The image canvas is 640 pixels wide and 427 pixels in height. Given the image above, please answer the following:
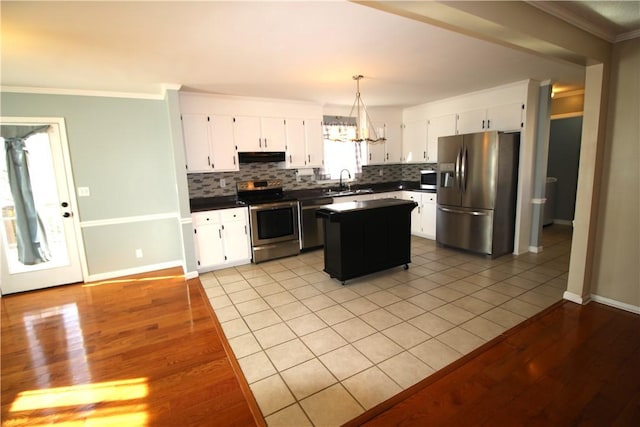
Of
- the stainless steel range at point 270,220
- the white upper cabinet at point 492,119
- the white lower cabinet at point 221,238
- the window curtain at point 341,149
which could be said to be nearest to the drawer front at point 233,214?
the white lower cabinet at point 221,238

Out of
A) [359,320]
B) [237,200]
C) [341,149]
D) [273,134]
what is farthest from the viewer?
[341,149]

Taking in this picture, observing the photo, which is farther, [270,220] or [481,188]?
[270,220]

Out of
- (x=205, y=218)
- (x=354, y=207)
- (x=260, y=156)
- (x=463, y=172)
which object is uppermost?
(x=260, y=156)

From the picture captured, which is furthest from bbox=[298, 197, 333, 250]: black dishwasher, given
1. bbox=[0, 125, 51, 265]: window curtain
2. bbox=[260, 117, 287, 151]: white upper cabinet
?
bbox=[0, 125, 51, 265]: window curtain

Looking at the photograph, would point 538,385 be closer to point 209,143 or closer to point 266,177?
point 266,177

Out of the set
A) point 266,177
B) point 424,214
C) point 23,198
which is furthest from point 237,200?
point 424,214

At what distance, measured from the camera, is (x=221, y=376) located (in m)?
2.21

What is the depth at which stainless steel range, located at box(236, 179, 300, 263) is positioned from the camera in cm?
455

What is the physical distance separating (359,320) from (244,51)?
2657mm

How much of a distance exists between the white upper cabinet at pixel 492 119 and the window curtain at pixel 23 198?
584 cm

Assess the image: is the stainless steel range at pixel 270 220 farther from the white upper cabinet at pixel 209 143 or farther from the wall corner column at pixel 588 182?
the wall corner column at pixel 588 182

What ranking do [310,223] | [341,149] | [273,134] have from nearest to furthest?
1. [273,134]
2. [310,223]
3. [341,149]

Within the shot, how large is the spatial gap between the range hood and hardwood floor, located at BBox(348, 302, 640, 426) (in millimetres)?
3729

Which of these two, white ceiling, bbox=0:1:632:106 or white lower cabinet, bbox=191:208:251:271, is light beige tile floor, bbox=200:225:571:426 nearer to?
white lower cabinet, bbox=191:208:251:271
